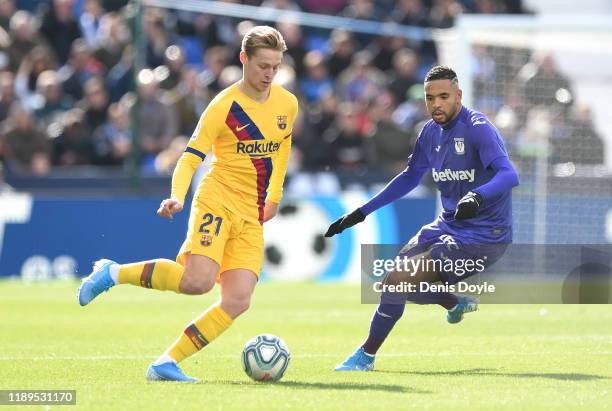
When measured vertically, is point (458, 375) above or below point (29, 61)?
below

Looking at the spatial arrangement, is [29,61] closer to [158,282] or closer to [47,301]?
[47,301]

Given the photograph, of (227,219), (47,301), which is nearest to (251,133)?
(227,219)

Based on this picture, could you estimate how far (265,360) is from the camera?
29.3 feet

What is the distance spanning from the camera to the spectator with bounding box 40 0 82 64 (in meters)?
22.1

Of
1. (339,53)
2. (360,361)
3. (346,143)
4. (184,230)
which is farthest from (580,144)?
(360,361)

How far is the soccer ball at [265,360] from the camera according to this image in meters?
8.93

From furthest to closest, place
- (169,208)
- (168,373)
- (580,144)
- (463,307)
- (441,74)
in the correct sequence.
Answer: (580,144) → (463,307) → (441,74) → (168,373) → (169,208)

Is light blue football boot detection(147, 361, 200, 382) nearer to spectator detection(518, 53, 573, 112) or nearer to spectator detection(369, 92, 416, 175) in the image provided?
spectator detection(518, 53, 573, 112)

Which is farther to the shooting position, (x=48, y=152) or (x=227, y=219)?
(x=48, y=152)

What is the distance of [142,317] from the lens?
572 inches

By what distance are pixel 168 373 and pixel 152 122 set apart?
11.5 meters

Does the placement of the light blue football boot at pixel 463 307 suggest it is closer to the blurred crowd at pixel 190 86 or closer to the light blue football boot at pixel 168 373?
the light blue football boot at pixel 168 373

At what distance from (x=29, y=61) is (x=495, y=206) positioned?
510 inches

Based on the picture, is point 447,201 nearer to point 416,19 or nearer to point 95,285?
point 95,285
